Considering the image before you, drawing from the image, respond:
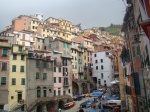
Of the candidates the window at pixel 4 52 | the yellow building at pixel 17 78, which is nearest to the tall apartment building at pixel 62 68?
the yellow building at pixel 17 78

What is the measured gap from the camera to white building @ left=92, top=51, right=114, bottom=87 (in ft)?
257

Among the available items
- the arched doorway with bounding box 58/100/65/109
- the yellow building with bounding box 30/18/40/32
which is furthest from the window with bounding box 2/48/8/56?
the yellow building with bounding box 30/18/40/32

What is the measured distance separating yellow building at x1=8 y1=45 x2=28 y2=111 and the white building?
38509 mm

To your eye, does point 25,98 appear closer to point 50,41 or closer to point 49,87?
point 49,87

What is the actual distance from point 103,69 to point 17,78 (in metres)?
42.6

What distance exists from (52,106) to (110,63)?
118 ft

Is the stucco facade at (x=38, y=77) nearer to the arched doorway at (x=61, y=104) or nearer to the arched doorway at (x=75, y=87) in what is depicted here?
the arched doorway at (x=61, y=104)

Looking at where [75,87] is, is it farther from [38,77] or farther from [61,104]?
[38,77]

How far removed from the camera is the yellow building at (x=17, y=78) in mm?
43812

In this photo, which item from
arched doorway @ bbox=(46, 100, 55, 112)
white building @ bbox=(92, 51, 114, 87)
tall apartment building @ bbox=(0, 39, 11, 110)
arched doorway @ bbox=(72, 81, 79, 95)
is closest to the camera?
tall apartment building @ bbox=(0, 39, 11, 110)

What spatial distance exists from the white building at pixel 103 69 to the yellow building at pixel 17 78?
38509mm

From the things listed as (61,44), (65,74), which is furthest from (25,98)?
(61,44)

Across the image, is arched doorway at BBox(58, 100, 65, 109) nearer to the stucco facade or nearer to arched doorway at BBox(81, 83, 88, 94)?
the stucco facade

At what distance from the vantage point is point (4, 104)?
137ft
